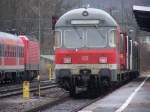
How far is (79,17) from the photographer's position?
2409 centimetres

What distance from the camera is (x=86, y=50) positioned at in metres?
23.8

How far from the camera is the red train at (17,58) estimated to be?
125ft

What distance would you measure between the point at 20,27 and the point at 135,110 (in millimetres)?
44942

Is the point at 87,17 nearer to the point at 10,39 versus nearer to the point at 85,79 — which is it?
the point at 85,79

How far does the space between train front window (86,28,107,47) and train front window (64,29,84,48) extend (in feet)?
1.02

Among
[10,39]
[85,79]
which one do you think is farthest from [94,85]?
[10,39]

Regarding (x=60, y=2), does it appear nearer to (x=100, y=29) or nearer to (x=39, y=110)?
(x=100, y=29)

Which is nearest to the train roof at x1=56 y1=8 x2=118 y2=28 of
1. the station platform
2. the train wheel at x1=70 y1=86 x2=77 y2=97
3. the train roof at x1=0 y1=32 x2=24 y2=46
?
the train wheel at x1=70 y1=86 x2=77 y2=97

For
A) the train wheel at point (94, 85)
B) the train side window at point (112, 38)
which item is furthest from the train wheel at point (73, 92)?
the train side window at point (112, 38)

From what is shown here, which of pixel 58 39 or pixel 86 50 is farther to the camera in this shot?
pixel 58 39

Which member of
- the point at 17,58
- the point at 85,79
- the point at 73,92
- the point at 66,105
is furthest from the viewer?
the point at 17,58

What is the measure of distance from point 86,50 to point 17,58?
19.4 m

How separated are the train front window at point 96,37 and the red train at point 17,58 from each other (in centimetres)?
1392

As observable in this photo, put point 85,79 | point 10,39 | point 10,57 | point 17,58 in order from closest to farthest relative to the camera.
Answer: point 85,79
point 10,57
point 10,39
point 17,58
